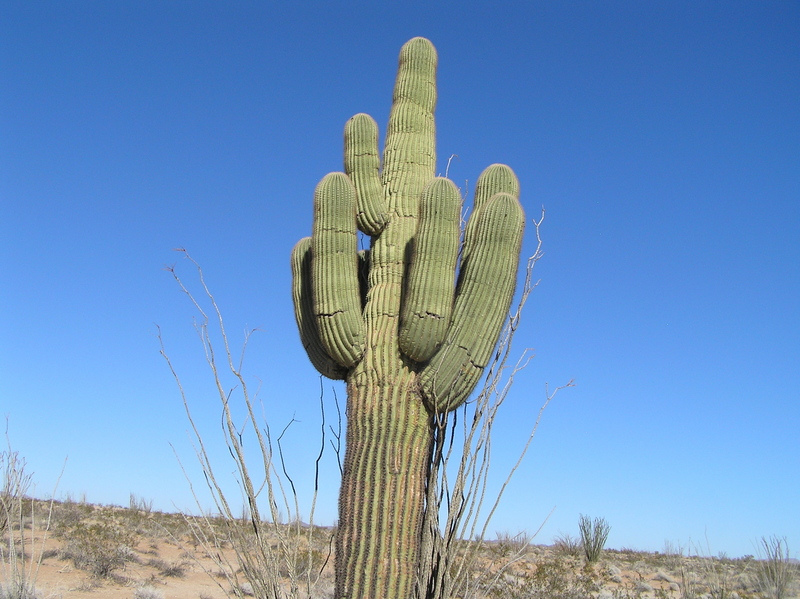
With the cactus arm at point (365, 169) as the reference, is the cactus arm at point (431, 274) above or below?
below

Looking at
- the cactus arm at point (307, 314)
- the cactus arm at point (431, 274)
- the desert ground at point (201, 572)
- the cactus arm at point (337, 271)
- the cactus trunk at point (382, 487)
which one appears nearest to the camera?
the cactus trunk at point (382, 487)

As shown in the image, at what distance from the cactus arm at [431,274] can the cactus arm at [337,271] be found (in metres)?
0.39

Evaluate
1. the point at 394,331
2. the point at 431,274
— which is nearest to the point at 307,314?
the point at 394,331

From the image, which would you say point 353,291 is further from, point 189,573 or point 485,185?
point 189,573

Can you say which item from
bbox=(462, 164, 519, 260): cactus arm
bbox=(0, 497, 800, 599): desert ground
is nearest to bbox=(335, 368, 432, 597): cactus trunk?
bbox=(462, 164, 519, 260): cactus arm

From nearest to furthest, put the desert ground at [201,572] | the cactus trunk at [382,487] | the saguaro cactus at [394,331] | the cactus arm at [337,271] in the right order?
the cactus trunk at [382,487] → the saguaro cactus at [394,331] → the cactus arm at [337,271] → the desert ground at [201,572]

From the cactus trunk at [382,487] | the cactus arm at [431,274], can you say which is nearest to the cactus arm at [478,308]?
the cactus arm at [431,274]

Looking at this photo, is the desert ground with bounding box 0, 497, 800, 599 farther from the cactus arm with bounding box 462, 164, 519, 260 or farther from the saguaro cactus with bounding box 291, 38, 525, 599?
the cactus arm with bounding box 462, 164, 519, 260

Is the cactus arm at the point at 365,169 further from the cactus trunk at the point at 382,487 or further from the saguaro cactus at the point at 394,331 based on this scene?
the cactus trunk at the point at 382,487

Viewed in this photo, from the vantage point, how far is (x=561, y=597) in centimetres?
1060

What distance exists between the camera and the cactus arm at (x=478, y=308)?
15.9 feet

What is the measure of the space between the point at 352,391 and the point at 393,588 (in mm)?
1410

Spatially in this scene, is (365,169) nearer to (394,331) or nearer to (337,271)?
(337,271)

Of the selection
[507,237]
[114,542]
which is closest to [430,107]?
[507,237]
